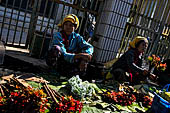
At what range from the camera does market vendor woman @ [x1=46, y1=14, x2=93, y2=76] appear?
3.90m

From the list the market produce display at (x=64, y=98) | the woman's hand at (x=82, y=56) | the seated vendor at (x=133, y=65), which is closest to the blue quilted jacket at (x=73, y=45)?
the woman's hand at (x=82, y=56)

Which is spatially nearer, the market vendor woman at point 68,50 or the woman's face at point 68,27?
the market vendor woman at point 68,50

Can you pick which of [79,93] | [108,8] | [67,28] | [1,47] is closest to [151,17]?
[108,8]

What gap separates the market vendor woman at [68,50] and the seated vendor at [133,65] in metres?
1.04

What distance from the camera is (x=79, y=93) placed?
3197 millimetres

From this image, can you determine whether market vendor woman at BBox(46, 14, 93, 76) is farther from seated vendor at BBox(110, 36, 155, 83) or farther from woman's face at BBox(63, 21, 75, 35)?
seated vendor at BBox(110, 36, 155, 83)

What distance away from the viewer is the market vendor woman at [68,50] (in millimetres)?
3902

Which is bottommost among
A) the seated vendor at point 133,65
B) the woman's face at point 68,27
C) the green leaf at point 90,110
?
the green leaf at point 90,110

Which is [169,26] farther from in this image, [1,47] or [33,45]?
[1,47]

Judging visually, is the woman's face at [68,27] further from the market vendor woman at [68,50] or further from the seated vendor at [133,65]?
the seated vendor at [133,65]

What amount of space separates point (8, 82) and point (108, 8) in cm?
378

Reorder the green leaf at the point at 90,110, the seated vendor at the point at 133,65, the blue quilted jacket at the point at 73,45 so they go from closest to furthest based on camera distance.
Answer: the green leaf at the point at 90,110
the blue quilted jacket at the point at 73,45
the seated vendor at the point at 133,65

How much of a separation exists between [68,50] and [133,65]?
171cm

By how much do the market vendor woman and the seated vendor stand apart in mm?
1037
